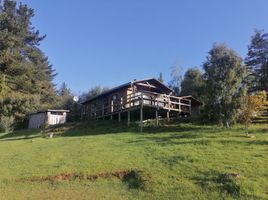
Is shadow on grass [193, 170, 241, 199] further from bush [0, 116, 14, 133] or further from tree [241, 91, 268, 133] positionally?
bush [0, 116, 14, 133]

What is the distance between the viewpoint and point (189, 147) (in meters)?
21.8

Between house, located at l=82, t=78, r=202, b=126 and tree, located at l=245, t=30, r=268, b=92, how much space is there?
26.2ft

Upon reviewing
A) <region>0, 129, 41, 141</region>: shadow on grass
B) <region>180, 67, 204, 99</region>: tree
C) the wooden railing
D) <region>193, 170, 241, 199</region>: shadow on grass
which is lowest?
<region>193, 170, 241, 199</region>: shadow on grass

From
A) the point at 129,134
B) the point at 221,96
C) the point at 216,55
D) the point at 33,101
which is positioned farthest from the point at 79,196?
the point at 33,101

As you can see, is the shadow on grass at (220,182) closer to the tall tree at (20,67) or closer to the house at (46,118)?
the house at (46,118)

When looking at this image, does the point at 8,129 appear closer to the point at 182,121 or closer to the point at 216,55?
the point at 182,121

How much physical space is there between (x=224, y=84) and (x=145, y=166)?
1427cm

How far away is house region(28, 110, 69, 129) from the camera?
4534 centimetres

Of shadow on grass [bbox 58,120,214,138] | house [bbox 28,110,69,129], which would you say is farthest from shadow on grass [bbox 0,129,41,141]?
house [bbox 28,110,69,129]

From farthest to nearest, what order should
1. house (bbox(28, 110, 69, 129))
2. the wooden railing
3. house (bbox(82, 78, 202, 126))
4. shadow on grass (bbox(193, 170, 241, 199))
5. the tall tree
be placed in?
1. the tall tree
2. house (bbox(28, 110, 69, 129))
3. house (bbox(82, 78, 202, 126))
4. the wooden railing
5. shadow on grass (bbox(193, 170, 241, 199))

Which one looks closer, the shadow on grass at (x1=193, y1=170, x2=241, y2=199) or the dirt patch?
the shadow on grass at (x1=193, y1=170, x2=241, y2=199)

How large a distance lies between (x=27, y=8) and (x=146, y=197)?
58.1 m

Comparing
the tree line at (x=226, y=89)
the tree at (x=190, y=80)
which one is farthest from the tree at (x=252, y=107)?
the tree at (x=190, y=80)

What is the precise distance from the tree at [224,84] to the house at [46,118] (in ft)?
70.5
